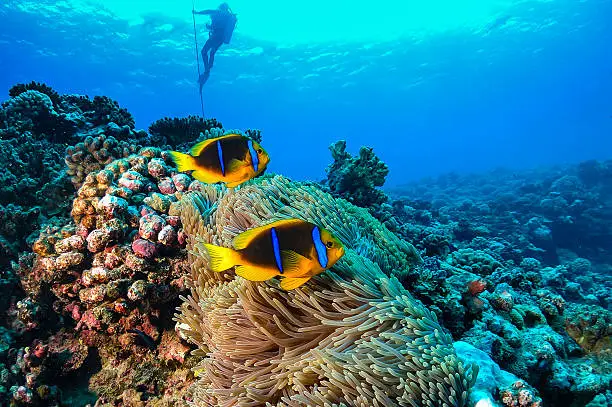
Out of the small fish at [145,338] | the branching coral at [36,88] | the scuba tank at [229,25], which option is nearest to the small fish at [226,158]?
the small fish at [145,338]

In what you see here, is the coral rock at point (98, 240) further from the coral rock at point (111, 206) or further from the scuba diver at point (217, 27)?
the scuba diver at point (217, 27)

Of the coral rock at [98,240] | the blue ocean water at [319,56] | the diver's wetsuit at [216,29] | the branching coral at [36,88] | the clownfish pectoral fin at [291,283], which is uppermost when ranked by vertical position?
the blue ocean water at [319,56]

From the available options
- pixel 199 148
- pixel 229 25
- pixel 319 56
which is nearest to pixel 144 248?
pixel 199 148

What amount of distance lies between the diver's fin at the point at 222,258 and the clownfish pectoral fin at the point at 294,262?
26cm

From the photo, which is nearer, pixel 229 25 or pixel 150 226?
pixel 150 226

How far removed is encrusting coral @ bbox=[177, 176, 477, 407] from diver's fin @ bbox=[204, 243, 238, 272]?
63cm

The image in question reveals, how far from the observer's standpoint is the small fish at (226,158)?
8.47ft

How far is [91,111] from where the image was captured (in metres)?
8.23

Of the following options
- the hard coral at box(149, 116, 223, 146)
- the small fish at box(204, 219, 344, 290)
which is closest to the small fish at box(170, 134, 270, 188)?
the small fish at box(204, 219, 344, 290)

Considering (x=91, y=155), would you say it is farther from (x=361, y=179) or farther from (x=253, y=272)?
(x=253, y=272)

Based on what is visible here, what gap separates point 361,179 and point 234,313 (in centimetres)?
512

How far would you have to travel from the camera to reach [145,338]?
345 centimetres

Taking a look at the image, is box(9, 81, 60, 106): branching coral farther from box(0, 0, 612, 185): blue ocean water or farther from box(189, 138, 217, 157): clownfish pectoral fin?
box(0, 0, 612, 185): blue ocean water

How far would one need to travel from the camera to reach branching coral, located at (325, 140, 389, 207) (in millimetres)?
7090
